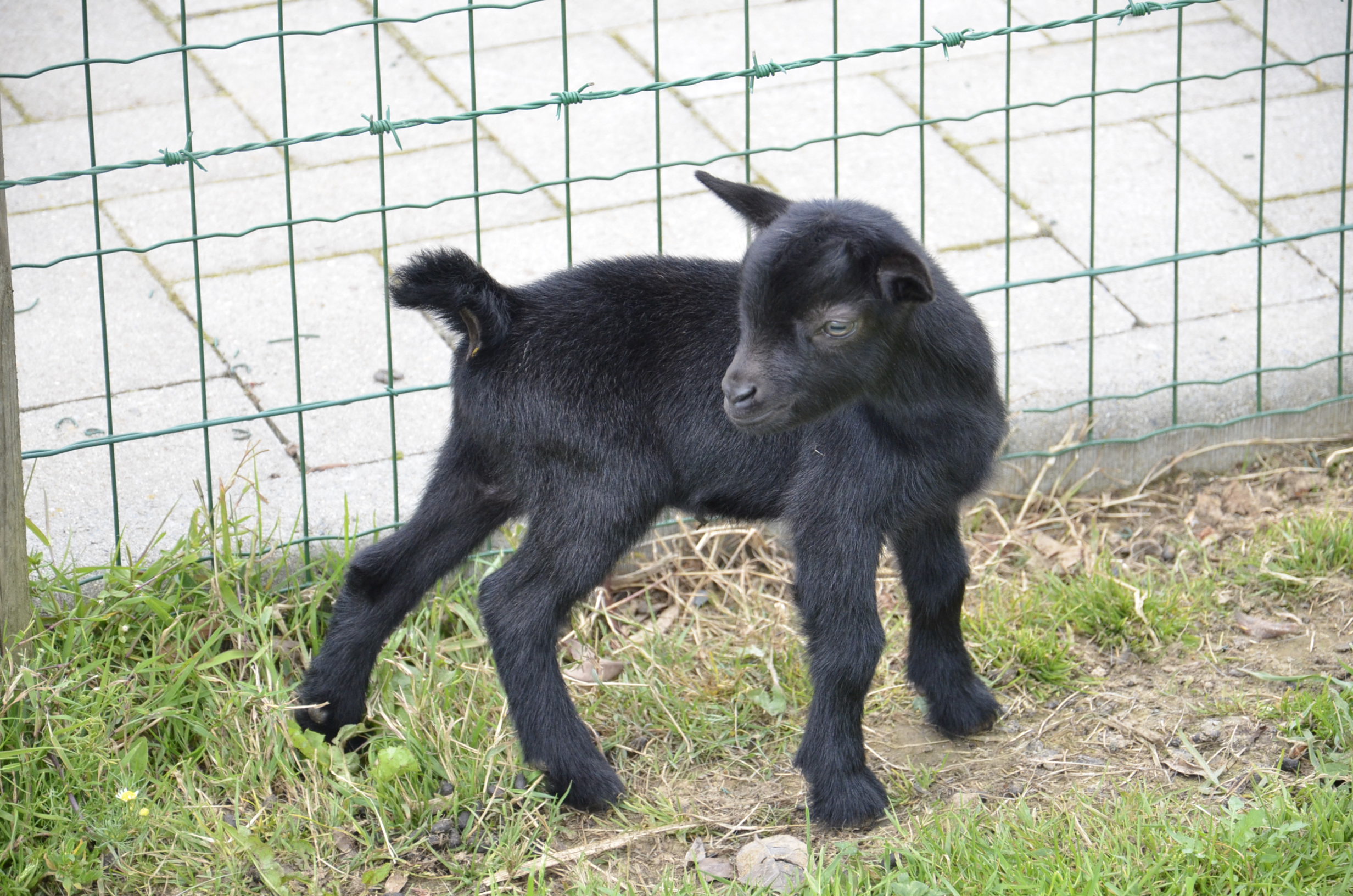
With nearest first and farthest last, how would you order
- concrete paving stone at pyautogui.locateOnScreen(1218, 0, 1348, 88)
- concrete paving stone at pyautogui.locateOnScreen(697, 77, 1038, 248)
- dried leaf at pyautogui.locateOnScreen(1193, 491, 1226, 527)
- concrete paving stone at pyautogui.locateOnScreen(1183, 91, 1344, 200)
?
dried leaf at pyautogui.locateOnScreen(1193, 491, 1226, 527) < concrete paving stone at pyautogui.locateOnScreen(697, 77, 1038, 248) < concrete paving stone at pyautogui.locateOnScreen(1183, 91, 1344, 200) < concrete paving stone at pyautogui.locateOnScreen(1218, 0, 1348, 88)

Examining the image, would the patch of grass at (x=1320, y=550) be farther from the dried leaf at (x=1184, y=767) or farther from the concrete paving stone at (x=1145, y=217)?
the concrete paving stone at (x=1145, y=217)

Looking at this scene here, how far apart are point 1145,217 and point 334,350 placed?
306 cm

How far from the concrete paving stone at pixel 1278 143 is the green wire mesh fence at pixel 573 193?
17 mm

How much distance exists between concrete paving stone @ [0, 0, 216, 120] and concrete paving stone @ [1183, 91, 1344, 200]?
4.22 metres

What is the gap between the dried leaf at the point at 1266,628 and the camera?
4.02m

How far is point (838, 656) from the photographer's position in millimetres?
3291

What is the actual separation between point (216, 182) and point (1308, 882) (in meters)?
4.73

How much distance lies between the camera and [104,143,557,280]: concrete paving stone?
5633mm

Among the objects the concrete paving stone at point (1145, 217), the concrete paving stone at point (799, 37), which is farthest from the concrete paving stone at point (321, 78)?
the concrete paving stone at point (1145, 217)

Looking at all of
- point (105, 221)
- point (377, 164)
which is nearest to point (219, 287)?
point (105, 221)

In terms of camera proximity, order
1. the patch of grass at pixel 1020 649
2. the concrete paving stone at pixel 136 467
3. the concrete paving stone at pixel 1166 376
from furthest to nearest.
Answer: the concrete paving stone at pixel 1166 376, the concrete paving stone at pixel 136 467, the patch of grass at pixel 1020 649

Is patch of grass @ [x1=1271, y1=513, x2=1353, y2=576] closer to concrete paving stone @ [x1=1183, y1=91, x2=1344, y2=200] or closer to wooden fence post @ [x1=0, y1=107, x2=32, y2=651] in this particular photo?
concrete paving stone @ [x1=1183, y1=91, x2=1344, y2=200]

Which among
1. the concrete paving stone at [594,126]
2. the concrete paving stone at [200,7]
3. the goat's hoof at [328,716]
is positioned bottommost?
the goat's hoof at [328,716]

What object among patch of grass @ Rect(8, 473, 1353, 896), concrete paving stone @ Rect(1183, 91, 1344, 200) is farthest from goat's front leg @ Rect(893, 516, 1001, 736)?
concrete paving stone @ Rect(1183, 91, 1344, 200)
